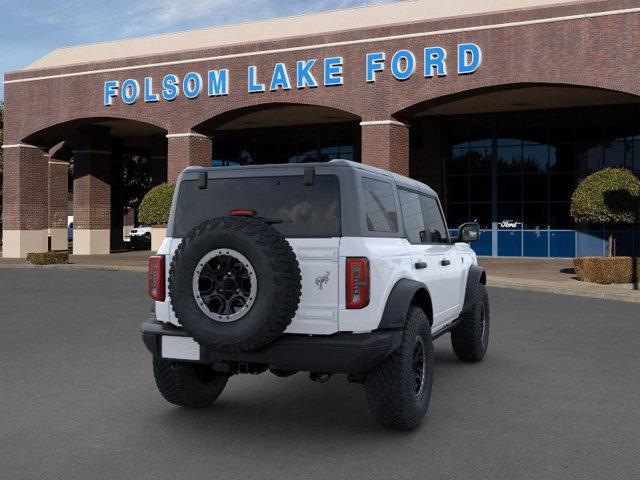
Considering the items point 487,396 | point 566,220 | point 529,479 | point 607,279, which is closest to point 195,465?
point 529,479

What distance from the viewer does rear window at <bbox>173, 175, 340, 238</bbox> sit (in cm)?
572

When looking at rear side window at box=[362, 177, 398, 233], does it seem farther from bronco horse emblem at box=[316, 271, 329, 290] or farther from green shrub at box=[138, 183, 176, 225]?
green shrub at box=[138, 183, 176, 225]

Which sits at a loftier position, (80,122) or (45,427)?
(80,122)

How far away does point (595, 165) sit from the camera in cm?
3275

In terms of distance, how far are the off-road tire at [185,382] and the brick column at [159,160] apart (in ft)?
119

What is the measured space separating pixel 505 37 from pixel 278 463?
23642mm

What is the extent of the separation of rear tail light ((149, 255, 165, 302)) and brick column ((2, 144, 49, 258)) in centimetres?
3256

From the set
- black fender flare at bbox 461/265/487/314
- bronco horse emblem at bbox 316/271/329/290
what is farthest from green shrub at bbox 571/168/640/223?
bronco horse emblem at bbox 316/271/329/290

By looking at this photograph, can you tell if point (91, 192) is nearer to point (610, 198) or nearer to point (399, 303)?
point (610, 198)

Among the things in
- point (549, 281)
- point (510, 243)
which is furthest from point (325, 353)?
point (510, 243)

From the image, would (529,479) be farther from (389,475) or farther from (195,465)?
(195,465)

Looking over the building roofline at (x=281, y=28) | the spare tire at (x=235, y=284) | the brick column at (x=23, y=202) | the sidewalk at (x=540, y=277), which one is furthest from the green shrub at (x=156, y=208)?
the spare tire at (x=235, y=284)

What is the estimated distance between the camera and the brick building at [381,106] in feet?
85.9

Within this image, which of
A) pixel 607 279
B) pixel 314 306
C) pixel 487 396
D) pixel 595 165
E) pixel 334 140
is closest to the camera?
pixel 314 306
